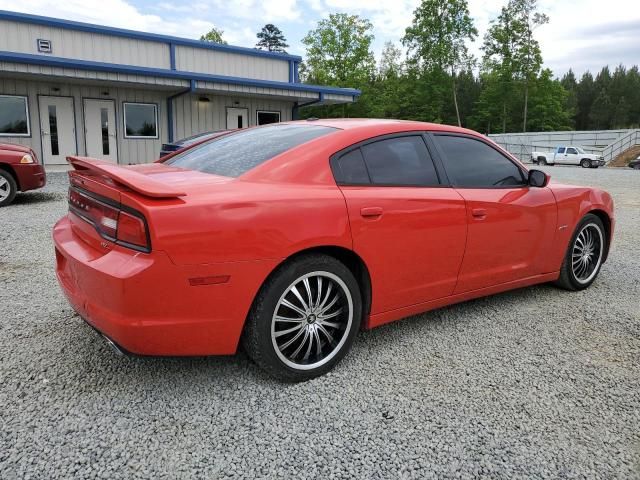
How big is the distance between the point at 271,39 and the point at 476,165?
79774 mm

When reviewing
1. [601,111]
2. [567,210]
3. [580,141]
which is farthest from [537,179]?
[601,111]

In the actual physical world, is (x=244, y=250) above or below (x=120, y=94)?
below

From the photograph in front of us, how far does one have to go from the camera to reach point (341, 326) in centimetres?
275

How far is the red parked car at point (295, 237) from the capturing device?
7.20ft

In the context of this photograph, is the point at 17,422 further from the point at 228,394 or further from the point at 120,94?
the point at 120,94

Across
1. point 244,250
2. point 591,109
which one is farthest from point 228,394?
point 591,109

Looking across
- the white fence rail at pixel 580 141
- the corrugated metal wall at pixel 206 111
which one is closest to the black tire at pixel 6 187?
the corrugated metal wall at pixel 206 111

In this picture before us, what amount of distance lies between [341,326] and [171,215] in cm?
116

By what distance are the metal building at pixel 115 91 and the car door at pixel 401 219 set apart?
1289 centimetres

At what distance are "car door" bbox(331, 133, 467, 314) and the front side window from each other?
0.61ft

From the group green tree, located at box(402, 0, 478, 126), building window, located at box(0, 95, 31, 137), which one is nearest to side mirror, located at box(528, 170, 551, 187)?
building window, located at box(0, 95, 31, 137)

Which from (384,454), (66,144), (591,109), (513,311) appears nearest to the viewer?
(384,454)

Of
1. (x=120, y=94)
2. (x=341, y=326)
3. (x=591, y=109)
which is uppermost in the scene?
(x=591, y=109)

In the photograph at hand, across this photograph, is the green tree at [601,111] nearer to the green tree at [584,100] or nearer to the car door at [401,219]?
the green tree at [584,100]
